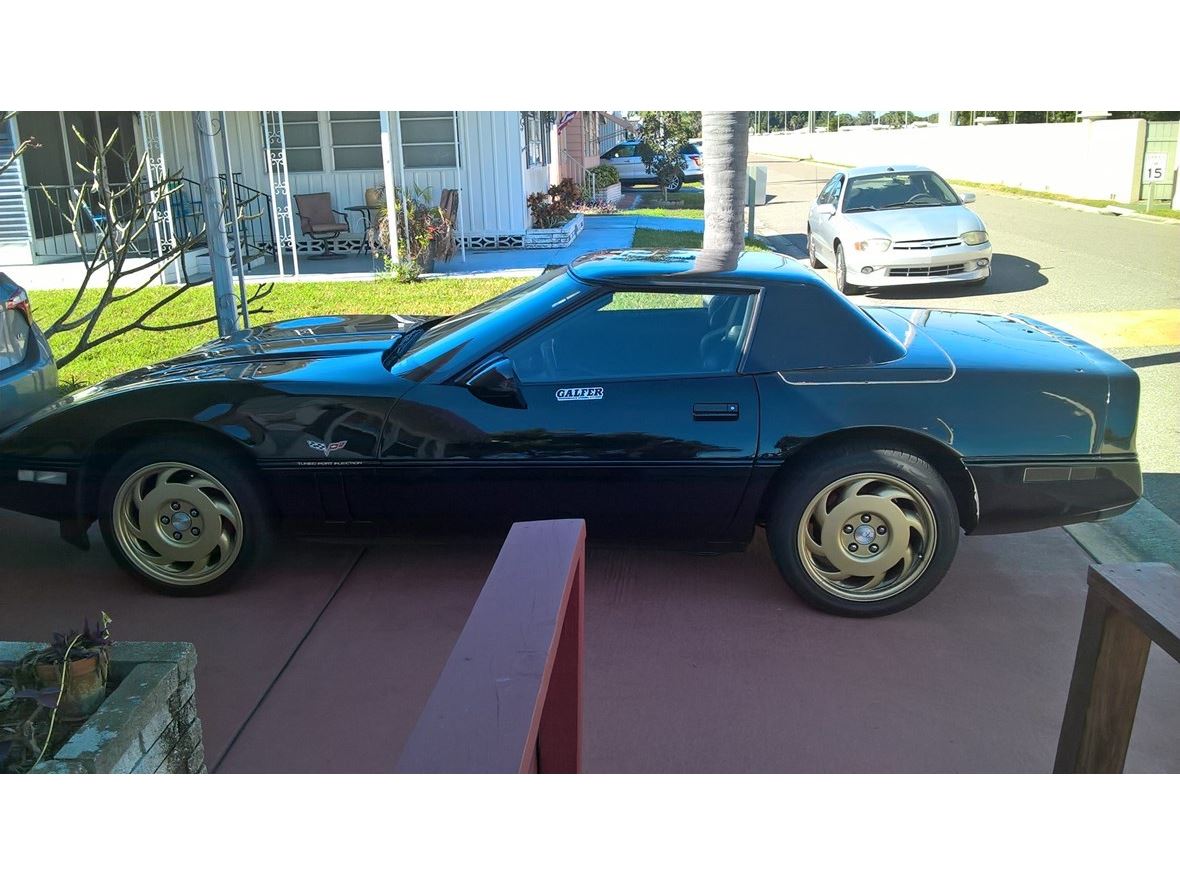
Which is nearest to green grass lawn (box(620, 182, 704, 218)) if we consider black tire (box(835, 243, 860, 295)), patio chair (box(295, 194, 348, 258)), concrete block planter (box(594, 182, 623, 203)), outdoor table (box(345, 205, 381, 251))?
concrete block planter (box(594, 182, 623, 203))

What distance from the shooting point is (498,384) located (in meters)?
4.12

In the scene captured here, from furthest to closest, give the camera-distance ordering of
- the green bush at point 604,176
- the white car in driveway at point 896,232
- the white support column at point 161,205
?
the green bush at point 604,176
the white support column at point 161,205
the white car in driveway at point 896,232

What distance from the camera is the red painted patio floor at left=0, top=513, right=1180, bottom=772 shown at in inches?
134

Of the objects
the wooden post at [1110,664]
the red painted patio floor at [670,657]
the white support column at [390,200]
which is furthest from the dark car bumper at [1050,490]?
the white support column at [390,200]

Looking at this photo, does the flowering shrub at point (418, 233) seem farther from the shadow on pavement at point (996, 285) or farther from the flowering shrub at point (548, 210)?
the shadow on pavement at point (996, 285)

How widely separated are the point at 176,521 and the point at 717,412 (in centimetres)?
228

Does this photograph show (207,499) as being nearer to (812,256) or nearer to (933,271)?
(933,271)

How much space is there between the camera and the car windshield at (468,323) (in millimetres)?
4391

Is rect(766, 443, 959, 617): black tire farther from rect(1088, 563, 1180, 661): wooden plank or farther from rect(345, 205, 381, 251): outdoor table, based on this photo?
rect(345, 205, 381, 251): outdoor table

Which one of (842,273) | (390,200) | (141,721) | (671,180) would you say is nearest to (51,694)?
(141,721)

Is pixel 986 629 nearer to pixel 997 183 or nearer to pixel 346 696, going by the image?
pixel 346 696

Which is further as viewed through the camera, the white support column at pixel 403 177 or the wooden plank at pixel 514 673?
the white support column at pixel 403 177

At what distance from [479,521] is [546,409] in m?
0.55

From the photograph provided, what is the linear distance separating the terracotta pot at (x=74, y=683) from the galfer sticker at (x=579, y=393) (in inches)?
77.8
